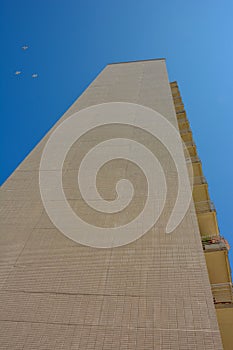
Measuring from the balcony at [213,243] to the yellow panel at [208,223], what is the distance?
0.38 ft

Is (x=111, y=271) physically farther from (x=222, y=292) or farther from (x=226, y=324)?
(x=222, y=292)

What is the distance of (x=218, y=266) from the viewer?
589 cm

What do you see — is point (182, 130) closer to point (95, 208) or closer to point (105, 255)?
point (95, 208)

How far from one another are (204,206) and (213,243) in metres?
1.39

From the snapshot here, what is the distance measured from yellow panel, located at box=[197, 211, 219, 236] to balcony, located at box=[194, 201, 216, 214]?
28 cm

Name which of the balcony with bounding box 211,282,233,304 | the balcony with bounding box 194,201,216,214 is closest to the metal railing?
the balcony with bounding box 194,201,216,214

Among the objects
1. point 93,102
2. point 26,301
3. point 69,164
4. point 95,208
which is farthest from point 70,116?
point 26,301

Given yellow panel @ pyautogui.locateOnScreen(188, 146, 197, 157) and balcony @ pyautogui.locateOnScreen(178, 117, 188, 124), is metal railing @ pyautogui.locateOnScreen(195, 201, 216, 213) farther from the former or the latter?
balcony @ pyautogui.locateOnScreen(178, 117, 188, 124)

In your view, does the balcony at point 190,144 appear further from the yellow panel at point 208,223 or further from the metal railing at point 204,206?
the yellow panel at point 208,223

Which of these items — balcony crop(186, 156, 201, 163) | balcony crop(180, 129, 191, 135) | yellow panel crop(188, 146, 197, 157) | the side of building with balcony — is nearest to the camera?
the side of building with balcony

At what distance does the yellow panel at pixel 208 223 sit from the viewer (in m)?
7.05

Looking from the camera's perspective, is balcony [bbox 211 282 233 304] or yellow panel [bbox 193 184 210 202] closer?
balcony [bbox 211 282 233 304]

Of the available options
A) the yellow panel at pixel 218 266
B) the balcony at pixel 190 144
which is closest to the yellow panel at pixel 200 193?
the yellow panel at pixel 218 266

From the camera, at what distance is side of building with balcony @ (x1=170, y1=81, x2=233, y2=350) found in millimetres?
4875
